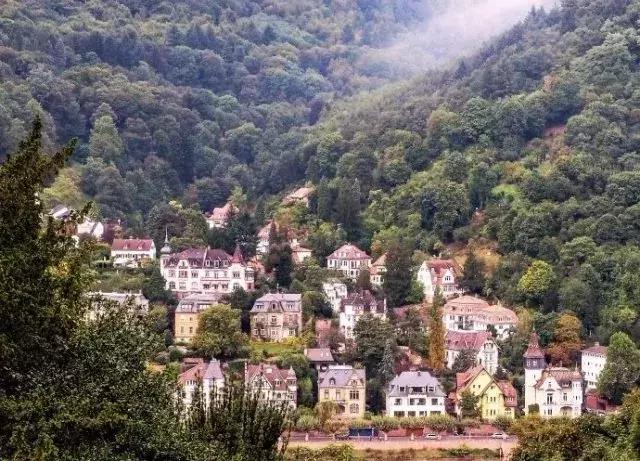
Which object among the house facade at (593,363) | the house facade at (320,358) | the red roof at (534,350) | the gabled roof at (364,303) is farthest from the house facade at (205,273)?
the house facade at (593,363)

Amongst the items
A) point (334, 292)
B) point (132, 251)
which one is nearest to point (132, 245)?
point (132, 251)

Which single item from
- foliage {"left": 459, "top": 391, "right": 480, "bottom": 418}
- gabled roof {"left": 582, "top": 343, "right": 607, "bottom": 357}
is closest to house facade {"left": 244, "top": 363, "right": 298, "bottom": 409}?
foliage {"left": 459, "top": 391, "right": 480, "bottom": 418}

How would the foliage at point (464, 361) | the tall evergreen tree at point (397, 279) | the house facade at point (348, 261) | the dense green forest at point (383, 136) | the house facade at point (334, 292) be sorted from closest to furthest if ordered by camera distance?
the foliage at point (464, 361) < the house facade at point (334, 292) < the tall evergreen tree at point (397, 279) < the dense green forest at point (383, 136) < the house facade at point (348, 261)

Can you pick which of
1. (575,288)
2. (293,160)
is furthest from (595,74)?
(575,288)

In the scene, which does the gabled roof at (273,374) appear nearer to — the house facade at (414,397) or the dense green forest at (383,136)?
the house facade at (414,397)

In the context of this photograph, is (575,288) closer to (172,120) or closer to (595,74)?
(595,74)

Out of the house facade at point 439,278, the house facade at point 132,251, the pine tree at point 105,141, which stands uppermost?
the pine tree at point 105,141

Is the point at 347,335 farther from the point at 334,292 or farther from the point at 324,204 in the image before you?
the point at 324,204
